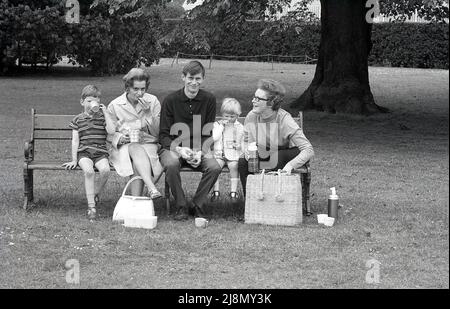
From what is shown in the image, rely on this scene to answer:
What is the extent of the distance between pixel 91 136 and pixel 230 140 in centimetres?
130

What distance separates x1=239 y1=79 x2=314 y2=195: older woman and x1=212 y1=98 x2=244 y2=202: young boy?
117 mm

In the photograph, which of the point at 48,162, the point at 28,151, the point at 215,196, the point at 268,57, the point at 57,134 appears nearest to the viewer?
the point at 28,151

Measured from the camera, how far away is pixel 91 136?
862 centimetres

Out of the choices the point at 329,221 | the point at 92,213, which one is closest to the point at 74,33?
the point at 92,213

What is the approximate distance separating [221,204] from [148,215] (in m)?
1.29

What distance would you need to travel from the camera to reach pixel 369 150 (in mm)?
14180

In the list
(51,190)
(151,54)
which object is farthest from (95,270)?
(151,54)

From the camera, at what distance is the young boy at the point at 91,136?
8.52m

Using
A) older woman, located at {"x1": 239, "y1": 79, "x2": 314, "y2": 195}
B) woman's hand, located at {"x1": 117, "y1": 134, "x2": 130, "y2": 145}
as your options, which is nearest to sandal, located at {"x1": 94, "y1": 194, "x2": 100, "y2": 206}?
woman's hand, located at {"x1": 117, "y1": 134, "x2": 130, "y2": 145}

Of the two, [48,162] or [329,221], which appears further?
[48,162]

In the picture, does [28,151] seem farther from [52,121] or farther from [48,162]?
[52,121]

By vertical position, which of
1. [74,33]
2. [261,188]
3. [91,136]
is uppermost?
[74,33]

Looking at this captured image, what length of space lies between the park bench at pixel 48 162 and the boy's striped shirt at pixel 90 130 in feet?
0.81

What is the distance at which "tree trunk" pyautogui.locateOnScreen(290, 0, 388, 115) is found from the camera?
18906 mm
